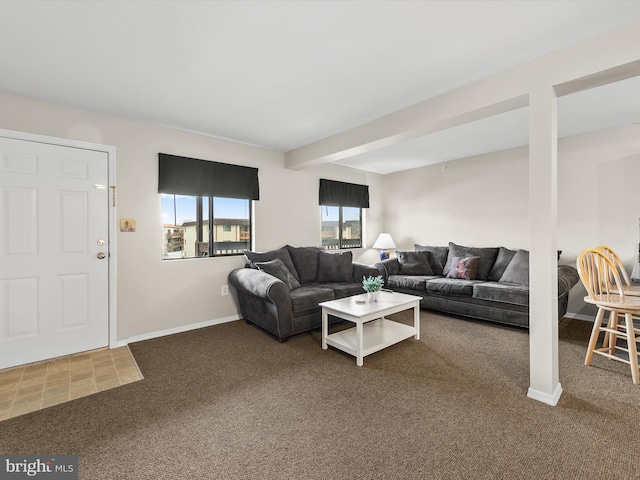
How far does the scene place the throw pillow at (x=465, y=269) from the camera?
14.2ft

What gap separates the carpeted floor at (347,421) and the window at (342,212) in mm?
2867

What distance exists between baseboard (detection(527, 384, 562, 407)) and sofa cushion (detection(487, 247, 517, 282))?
7.77ft

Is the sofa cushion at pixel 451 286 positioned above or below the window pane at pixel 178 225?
below

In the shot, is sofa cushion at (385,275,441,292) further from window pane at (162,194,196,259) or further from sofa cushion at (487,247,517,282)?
window pane at (162,194,196,259)

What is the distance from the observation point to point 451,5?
170 centimetres

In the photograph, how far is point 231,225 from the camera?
4215mm

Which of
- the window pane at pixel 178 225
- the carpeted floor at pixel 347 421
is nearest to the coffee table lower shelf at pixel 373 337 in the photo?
the carpeted floor at pixel 347 421

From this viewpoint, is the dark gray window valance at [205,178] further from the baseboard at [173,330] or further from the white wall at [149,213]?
the baseboard at [173,330]

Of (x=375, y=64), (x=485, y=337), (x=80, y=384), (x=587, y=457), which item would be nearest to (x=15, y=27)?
(x=375, y=64)

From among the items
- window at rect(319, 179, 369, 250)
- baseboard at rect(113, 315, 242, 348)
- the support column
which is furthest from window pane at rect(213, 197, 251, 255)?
the support column

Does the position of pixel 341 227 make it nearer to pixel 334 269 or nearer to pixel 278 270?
pixel 334 269

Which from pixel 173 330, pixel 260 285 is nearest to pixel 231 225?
pixel 260 285

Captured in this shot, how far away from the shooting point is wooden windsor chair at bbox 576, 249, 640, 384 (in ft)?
7.50

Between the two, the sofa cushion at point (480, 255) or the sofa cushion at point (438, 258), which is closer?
the sofa cushion at point (480, 255)
